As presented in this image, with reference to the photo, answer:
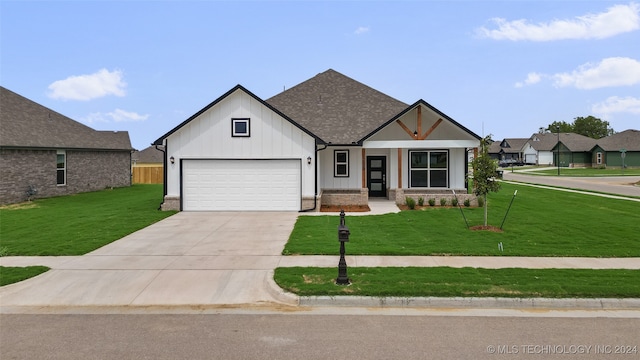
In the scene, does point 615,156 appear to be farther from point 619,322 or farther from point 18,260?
point 18,260

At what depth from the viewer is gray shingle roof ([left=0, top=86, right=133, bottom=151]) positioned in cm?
2334

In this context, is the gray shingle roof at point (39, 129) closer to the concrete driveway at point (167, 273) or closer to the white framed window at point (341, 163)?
the concrete driveway at point (167, 273)

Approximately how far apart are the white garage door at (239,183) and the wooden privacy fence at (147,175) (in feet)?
78.8

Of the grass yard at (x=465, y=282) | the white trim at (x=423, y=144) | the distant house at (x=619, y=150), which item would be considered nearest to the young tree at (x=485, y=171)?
the grass yard at (x=465, y=282)

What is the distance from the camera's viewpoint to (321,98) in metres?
26.3

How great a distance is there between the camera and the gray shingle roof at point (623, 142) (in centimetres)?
6394

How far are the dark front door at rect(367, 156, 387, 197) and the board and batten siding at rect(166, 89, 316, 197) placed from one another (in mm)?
5875

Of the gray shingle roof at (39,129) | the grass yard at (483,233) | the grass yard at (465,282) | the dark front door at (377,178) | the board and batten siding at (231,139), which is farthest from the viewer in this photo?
the dark front door at (377,178)

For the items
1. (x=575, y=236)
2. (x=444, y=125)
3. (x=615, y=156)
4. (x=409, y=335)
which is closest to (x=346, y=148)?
(x=444, y=125)

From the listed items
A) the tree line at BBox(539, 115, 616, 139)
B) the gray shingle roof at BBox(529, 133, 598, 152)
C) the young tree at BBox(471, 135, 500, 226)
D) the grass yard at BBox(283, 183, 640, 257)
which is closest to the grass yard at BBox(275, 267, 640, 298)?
the grass yard at BBox(283, 183, 640, 257)

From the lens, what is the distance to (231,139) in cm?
1870

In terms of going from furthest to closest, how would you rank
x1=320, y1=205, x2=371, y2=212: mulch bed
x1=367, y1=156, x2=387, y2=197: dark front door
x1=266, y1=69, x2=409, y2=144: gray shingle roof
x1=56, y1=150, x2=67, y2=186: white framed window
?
x1=56, y1=150, x2=67, y2=186: white framed window, x1=367, y1=156, x2=387, y2=197: dark front door, x1=266, y1=69, x2=409, y2=144: gray shingle roof, x1=320, y1=205, x2=371, y2=212: mulch bed

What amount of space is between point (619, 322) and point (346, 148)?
1660 cm

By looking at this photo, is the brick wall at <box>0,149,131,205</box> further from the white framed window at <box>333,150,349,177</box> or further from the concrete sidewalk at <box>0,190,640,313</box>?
the white framed window at <box>333,150,349,177</box>
